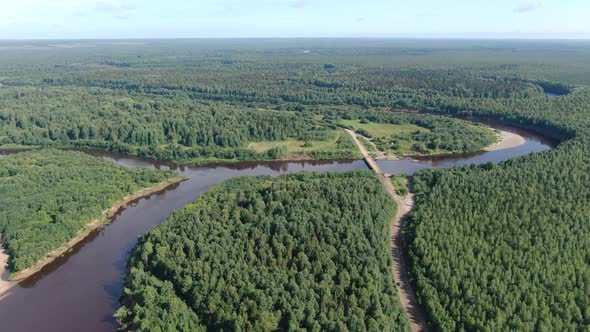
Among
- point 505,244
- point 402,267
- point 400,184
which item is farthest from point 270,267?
point 400,184

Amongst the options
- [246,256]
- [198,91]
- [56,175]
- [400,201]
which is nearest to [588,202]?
[400,201]

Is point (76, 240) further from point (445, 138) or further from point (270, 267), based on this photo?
point (445, 138)

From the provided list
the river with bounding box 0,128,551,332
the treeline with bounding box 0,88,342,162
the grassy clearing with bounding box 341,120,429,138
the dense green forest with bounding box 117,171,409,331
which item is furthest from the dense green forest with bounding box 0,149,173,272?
the grassy clearing with bounding box 341,120,429,138

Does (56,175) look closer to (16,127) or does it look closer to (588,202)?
(16,127)

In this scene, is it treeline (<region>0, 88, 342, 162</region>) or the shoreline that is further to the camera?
treeline (<region>0, 88, 342, 162</region>)

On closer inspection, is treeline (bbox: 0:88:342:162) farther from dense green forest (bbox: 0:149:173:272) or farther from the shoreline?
the shoreline

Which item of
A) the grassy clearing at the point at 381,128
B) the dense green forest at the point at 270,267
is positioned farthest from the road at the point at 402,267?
the grassy clearing at the point at 381,128

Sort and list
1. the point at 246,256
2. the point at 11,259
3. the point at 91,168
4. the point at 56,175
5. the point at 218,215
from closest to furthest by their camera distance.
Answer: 1. the point at 246,256
2. the point at 11,259
3. the point at 218,215
4. the point at 56,175
5. the point at 91,168
